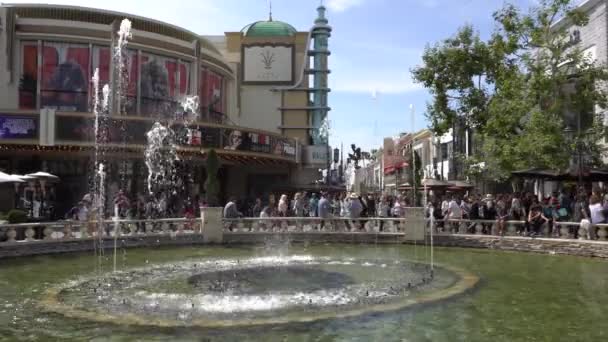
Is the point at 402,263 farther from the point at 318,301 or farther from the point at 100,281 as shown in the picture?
the point at 100,281

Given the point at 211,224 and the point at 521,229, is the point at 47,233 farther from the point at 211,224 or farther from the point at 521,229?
the point at 521,229

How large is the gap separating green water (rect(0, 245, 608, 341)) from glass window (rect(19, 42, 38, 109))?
24749 mm

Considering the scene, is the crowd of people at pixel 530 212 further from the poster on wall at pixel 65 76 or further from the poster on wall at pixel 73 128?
the poster on wall at pixel 65 76

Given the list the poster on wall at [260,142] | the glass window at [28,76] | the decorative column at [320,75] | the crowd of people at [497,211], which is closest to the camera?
the crowd of people at [497,211]

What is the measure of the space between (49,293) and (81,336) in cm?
352

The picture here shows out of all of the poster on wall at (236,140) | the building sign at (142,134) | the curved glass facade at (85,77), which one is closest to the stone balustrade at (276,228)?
the building sign at (142,134)

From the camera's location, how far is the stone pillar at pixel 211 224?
67.0ft

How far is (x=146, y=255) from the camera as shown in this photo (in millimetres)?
17500

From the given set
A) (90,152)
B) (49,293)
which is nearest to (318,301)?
(49,293)

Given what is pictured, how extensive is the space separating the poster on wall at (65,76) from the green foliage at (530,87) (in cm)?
2178

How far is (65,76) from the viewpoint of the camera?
36.6 meters

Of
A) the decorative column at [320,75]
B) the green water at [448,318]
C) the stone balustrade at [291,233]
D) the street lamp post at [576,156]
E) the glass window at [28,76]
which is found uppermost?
the decorative column at [320,75]

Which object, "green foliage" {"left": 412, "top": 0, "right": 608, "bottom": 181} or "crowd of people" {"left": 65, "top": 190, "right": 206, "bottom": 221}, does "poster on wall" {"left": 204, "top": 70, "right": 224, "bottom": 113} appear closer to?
"crowd of people" {"left": 65, "top": 190, "right": 206, "bottom": 221}

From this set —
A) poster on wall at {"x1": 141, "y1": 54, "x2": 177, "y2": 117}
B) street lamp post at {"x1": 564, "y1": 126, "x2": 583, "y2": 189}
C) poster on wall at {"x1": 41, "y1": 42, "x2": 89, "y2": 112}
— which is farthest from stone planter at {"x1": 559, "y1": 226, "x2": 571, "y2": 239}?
poster on wall at {"x1": 41, "y1": 42, "x2": 89, "y2": 112}
